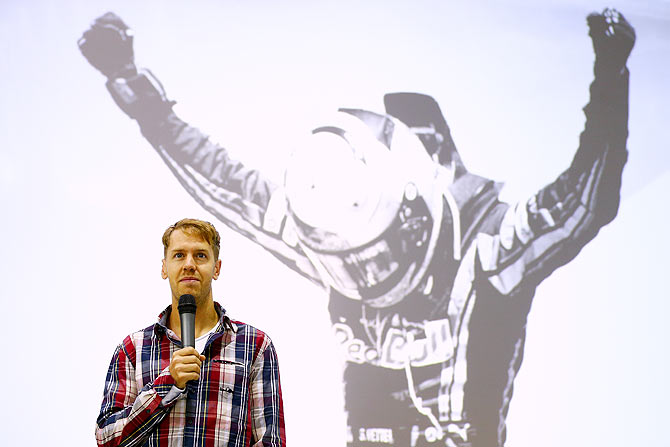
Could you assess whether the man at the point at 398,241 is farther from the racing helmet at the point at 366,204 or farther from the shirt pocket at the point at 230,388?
the shirt pocket at the point at 230,388

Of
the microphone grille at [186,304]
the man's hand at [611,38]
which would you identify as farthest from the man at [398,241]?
the microphone grille at [186,304]

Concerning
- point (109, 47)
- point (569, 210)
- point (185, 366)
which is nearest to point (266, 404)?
point (185, 366)

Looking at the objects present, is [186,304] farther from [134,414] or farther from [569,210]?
[569,210]

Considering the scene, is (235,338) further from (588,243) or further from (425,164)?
(588,243)

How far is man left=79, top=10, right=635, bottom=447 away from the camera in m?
2.48

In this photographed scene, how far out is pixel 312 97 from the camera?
263 cm

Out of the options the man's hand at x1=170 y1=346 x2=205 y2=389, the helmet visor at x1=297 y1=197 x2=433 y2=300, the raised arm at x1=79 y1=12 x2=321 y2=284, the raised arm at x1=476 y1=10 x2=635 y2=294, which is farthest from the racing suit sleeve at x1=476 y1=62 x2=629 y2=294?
the man's hand at x1=170 y1=346 x2=205 y2=389

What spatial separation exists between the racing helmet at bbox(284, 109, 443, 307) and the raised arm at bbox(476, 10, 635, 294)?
274 millimetres

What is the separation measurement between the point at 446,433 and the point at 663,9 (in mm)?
2083

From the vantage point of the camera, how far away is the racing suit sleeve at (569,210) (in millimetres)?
2639

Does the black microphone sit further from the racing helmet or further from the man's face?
the racing helmet

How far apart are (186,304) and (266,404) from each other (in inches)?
10.5

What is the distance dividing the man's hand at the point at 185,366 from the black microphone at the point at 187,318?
0.08 ft

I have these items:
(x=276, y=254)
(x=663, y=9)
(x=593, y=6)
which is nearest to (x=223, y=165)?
(x=276, y=254)
